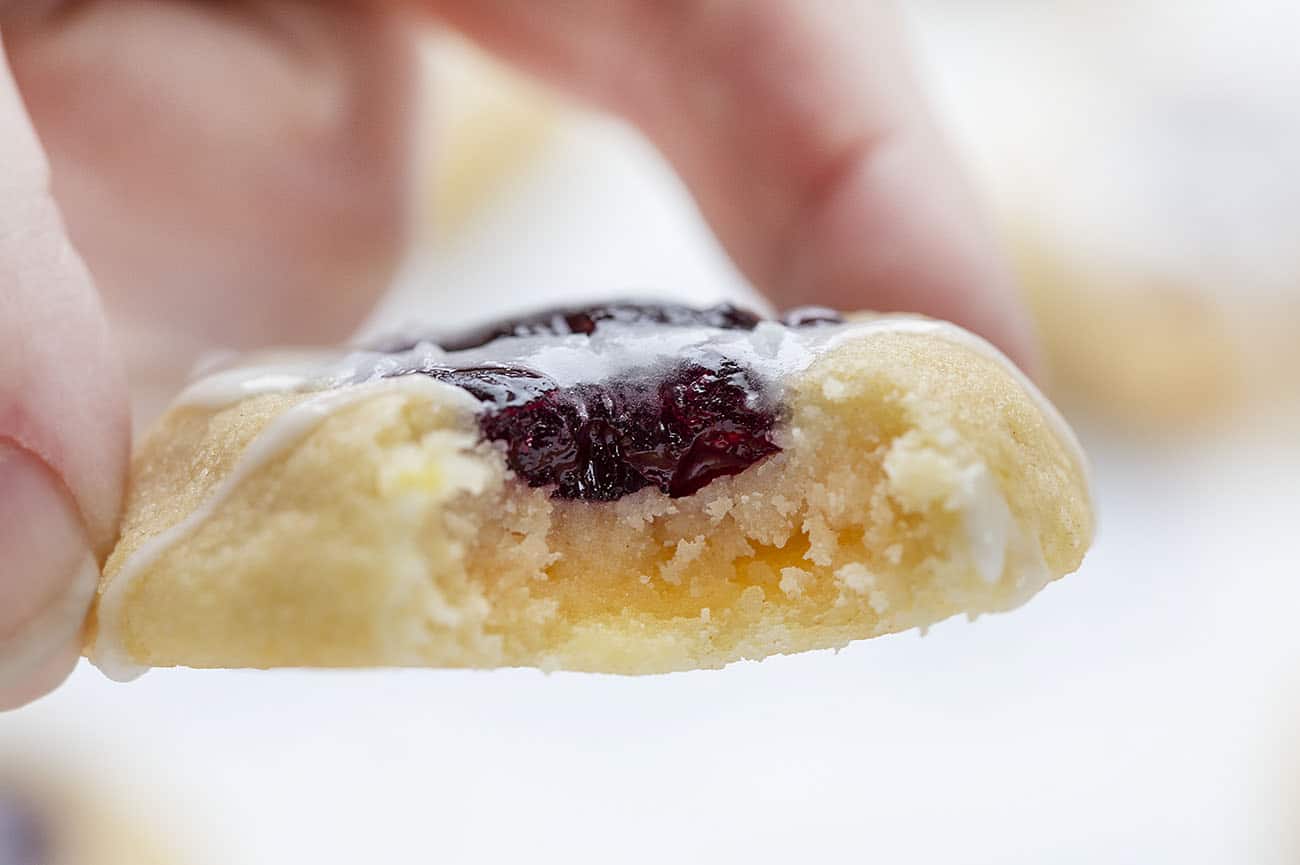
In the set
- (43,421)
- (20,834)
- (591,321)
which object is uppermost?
(591,321)

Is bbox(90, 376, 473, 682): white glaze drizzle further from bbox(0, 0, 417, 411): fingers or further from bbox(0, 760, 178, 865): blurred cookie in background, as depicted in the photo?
bbox(0, 760, 178, 865): blurred cookie in background

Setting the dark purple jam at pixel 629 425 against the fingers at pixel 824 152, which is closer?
the dark purple jam at pixel 629 425

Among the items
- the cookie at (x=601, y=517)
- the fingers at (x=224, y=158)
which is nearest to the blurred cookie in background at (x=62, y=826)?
the fingers at (x=224, y=158)

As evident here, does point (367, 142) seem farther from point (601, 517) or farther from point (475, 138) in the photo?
point (601, 517)

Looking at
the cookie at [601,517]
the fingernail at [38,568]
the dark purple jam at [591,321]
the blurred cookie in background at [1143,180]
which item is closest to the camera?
the cookie at [601,517]

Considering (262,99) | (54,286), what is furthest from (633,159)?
(54,286)

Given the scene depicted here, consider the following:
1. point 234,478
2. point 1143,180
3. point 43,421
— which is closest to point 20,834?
point 43,421

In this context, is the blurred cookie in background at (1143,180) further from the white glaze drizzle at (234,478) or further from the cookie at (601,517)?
the white glaze drizzle at (234,478)
